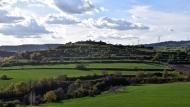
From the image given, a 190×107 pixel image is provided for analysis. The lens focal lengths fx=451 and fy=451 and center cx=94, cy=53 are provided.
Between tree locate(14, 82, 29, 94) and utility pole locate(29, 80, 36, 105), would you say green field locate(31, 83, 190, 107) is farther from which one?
tree locate(14, 82, 29, 94)

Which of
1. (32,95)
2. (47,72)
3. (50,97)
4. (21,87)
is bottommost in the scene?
(32,95)

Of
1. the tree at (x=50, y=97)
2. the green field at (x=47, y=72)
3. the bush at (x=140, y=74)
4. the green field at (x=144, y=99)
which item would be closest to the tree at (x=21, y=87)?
the green field at (x=47, y=72)

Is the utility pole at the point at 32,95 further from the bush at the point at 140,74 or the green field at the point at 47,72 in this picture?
the bush at the point at 140,74

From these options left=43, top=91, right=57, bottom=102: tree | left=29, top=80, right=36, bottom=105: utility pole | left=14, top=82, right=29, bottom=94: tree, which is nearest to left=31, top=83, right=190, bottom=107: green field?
left=43, top=91, right=57, bottom=102: tree

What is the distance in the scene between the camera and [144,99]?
88.1 m

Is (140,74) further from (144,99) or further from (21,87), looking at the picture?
(144,99)

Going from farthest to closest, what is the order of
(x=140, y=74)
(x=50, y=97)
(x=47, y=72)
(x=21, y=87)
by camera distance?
(x=47, y=72)
(x=140, y=74)
(x=21, y=87)
(x=50, y=97)

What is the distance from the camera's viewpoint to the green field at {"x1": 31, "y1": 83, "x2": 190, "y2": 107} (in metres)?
80.0

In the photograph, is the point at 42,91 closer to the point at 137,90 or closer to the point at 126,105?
the point at 137,90

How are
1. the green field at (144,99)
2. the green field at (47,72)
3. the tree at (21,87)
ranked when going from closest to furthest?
the green field at (144,99) < the tree at (21,87) < the green field at (47,72)

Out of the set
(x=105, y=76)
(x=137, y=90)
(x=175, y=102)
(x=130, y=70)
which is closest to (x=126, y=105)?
(x=175, y=102)

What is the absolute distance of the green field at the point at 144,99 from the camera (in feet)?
263

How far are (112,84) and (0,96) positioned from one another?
105 feet

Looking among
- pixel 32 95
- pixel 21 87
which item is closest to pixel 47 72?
pixel 21 87
